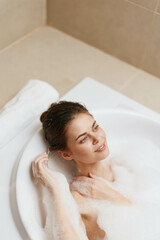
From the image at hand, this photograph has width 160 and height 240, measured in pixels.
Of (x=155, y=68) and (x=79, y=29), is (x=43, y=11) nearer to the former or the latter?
(x=79, y=29)

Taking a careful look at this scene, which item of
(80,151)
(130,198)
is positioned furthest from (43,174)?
(130,198)

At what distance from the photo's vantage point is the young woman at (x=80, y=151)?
1.31 m

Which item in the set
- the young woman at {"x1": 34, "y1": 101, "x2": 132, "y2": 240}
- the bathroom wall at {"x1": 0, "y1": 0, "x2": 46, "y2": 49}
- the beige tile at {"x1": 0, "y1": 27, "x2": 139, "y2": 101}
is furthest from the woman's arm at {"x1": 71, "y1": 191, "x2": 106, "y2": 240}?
the bathroom wall at {"x1": 0, "y1": 0, "x2": 46, "y2": 49}

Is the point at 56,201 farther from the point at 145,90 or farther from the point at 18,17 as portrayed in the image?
the point at 18,17

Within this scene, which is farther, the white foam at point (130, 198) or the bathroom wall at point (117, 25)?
the bathroom wall at point (117, 25)

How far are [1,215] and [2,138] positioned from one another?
336 mm

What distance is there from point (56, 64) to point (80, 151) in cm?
98

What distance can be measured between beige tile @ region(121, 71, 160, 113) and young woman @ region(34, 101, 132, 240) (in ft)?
2.18

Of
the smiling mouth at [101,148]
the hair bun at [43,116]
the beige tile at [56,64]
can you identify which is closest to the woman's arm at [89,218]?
the smiling mouth at [101,148]

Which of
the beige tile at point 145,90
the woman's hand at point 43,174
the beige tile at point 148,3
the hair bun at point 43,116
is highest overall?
the beige tile at point 148,3

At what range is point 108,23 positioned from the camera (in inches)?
83.5

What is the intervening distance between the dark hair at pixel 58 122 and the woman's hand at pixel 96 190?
7.0 inches

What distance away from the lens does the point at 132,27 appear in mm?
2027

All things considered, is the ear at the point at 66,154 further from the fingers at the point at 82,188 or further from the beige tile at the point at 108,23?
the beige tile at the point at 108,23
